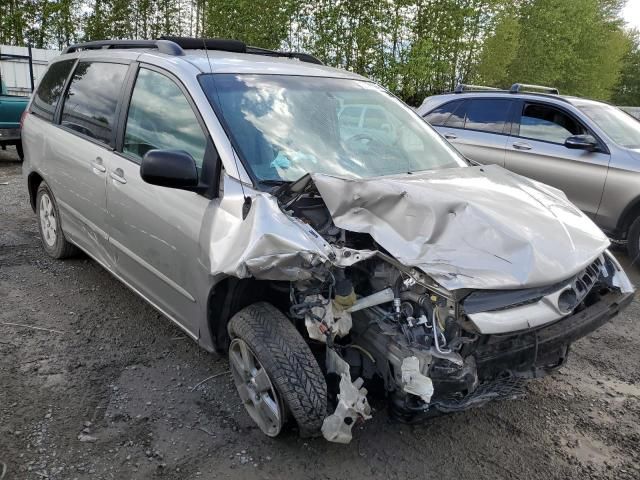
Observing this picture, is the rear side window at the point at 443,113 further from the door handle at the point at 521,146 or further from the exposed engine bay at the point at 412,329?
the exposed engine bay at the point at 412,329

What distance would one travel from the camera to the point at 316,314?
243 centimetres

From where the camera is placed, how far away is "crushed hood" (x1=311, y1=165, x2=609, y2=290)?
2.23m

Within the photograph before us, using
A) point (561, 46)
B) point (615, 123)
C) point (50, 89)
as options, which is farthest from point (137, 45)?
point (561, 46)

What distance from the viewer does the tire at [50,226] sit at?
179 inches

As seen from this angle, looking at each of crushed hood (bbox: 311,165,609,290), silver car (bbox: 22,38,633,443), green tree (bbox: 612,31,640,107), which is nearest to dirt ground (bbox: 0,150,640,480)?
silver car (bbox: 22,38,633,443)

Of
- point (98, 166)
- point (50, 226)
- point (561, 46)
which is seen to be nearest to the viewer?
point (98, 166)

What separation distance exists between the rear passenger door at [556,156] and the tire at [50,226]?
4.88 m

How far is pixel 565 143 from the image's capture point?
5.93 metres

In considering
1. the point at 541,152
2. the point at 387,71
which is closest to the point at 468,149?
the point at 541,152

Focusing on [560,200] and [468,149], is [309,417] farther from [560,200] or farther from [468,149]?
[468,149]

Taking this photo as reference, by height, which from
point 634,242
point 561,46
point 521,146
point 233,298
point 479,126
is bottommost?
point 634,242

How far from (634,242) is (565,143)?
4.10 ft

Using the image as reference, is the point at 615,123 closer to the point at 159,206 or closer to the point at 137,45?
the point at 137,45

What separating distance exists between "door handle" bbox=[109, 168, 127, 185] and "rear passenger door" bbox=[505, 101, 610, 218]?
465cm
